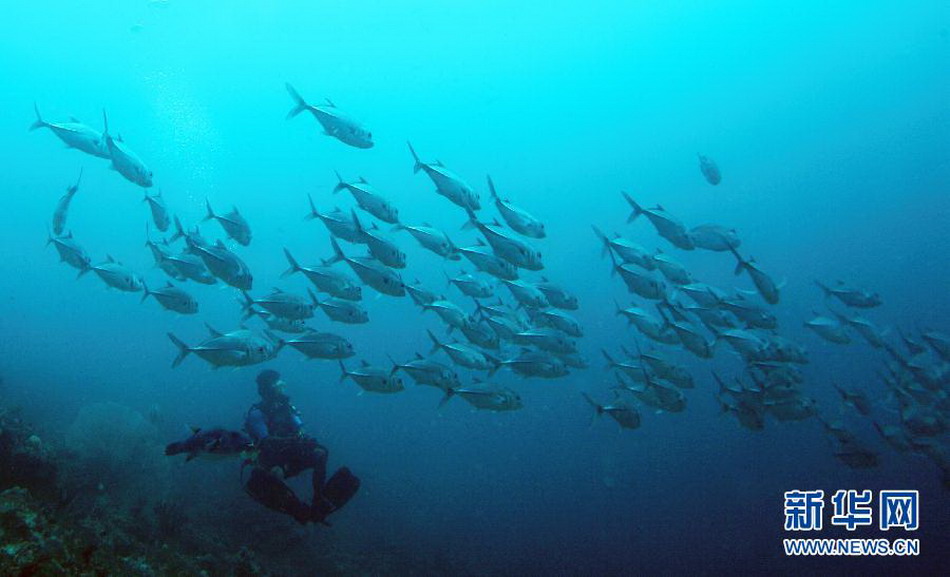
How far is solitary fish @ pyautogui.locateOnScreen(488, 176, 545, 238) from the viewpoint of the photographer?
6320 mm

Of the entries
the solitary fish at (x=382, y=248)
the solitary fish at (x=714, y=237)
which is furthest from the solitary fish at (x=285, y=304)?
the solitary fish at (x=714, y=237)

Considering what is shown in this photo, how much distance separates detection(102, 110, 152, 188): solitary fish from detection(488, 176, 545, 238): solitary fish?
452 cm

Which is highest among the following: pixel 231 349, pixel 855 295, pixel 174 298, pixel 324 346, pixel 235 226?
pixel 855 295

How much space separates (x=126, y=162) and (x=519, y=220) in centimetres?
500

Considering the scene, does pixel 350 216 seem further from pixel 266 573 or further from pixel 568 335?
pixel 266 573

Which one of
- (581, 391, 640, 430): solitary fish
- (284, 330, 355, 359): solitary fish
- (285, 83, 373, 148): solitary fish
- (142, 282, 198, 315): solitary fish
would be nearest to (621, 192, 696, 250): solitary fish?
(581, 391, 640, 430): solitary fish

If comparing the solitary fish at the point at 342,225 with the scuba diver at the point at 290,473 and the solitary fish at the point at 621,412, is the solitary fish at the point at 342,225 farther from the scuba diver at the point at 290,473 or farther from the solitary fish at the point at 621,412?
the solitary fish at the point at 621,412

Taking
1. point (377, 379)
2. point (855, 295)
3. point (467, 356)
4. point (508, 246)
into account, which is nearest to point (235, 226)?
point (377, 379)

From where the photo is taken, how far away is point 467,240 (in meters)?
51.8

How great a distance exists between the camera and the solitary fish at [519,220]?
6.32 metres

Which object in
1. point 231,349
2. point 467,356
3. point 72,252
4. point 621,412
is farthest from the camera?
point 621,412

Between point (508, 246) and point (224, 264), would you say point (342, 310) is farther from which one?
point (508, 246)

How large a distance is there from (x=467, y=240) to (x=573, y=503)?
3331 cm

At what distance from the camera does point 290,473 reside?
700 cm
